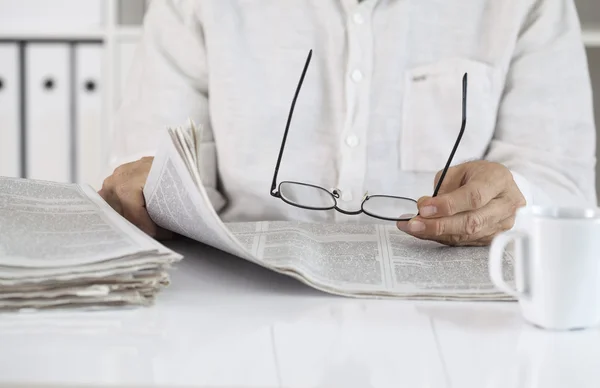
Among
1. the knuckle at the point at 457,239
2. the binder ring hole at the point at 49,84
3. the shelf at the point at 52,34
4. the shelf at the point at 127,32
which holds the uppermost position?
the shelf at the point at 127,32

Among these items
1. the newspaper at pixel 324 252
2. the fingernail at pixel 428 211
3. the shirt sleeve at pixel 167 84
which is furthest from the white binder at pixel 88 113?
the fingernail at pixel 428 211

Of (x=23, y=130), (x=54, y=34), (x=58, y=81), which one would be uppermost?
(x=54, y=34)

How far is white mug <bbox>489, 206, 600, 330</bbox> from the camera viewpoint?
520 millimetres

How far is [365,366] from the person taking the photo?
46cm

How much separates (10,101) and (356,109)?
85cm

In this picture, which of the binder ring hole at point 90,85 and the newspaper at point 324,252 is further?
the binder ring hole at point 90,85

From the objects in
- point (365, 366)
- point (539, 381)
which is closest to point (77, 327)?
point (365, 366)

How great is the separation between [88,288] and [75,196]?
0.22 m

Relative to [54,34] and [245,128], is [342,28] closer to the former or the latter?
[245,128]

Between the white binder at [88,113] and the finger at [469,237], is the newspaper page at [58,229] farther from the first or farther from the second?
the white binder at [88,113]

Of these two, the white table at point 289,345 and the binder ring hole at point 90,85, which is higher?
the binder ring hole at point 90,85

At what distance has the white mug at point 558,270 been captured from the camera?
0.52 metres

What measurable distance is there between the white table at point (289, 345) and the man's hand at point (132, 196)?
189mm

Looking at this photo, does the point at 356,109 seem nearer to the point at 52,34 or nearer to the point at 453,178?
the point at 453,178
